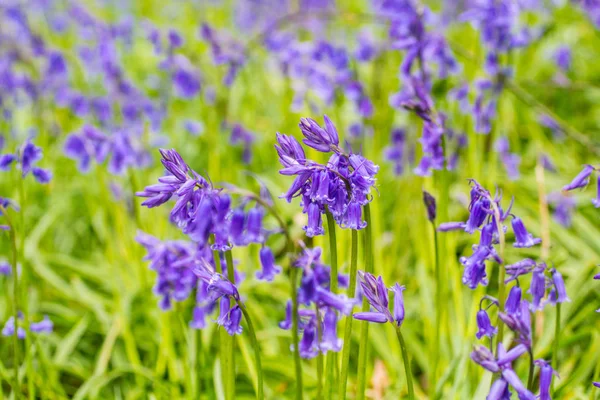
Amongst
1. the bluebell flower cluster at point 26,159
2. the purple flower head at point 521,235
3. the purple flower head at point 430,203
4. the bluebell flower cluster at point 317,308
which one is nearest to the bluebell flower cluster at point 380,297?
the bluebell flower cluster at point 317,308

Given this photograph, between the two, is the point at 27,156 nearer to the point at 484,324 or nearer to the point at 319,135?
the point at 319,135

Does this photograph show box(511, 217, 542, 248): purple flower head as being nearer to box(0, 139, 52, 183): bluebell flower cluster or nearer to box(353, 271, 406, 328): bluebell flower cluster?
box(353, 271, 406, 328): bluebell flower cluster

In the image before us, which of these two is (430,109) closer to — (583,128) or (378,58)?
(378,58)

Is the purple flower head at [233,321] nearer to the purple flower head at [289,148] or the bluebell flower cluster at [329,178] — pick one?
the bluebell flower cluster at [329,178]

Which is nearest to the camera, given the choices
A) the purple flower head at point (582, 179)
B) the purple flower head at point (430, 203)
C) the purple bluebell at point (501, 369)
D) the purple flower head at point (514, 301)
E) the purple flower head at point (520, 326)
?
the purple bluebell at point (501, 369)

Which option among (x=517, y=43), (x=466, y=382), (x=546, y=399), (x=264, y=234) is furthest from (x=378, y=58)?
(x=546, y=399)

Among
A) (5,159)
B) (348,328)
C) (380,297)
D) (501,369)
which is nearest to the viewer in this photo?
(501,369)

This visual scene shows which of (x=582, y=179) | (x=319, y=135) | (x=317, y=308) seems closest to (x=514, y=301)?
(x=582, y=179)
